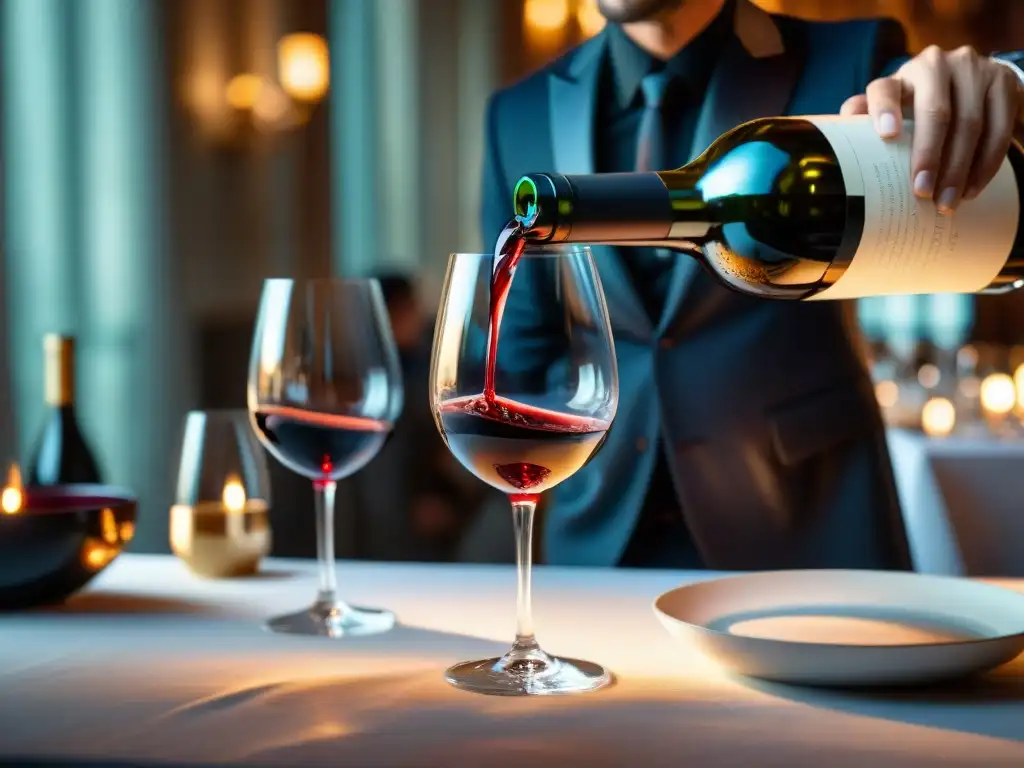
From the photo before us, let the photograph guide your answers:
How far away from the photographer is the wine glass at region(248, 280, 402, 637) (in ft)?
2.87

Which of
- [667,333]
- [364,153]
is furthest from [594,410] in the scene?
[364,153]

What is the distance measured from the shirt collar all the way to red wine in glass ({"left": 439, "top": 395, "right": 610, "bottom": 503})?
77 centimetres

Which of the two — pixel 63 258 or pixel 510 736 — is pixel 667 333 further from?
pixel 63 258

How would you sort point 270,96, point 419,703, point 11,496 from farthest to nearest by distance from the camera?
point 270,96 → point 11,496 → point 419,703

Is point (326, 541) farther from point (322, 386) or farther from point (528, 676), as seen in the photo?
point (528, 676)

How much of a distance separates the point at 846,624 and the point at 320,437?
37cm

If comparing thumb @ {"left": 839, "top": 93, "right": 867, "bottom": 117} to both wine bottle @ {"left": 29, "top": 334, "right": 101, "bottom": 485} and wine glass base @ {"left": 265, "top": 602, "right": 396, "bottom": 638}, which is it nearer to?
wine glass base @ {"left": 265, "top": 602, "right": 396, "bottom": 638}

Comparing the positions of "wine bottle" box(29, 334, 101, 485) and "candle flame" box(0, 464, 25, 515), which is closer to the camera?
"candle flame" box(0, 464, 25, 515)

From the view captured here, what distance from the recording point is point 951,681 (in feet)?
2.24

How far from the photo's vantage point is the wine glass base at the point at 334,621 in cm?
83

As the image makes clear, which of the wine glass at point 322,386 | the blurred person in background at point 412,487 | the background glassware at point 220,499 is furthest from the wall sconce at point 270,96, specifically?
the wine glass at point 322,386

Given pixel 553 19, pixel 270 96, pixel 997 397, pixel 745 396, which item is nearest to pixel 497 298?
pixel 745 396

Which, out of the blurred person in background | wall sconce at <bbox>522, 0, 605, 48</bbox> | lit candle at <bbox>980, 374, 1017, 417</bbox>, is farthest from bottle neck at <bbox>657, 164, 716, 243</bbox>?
wall sconce at <bbox>522, 0, 605, 48</bbox>

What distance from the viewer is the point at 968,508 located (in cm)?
254
